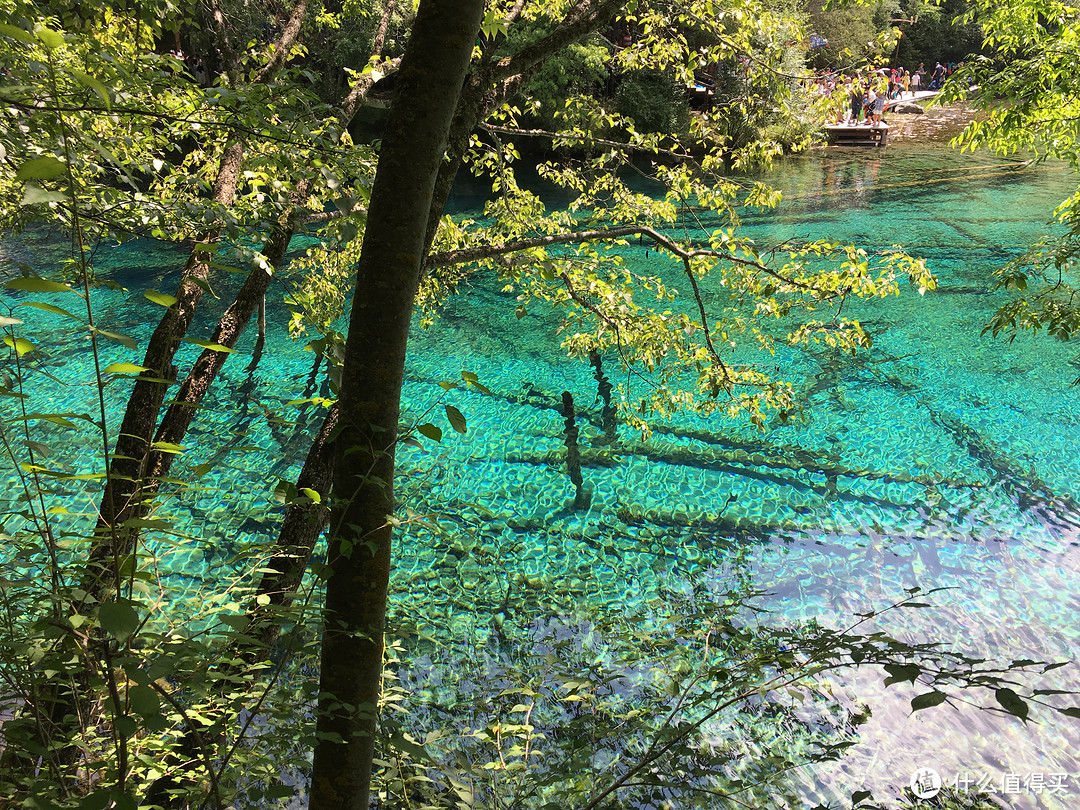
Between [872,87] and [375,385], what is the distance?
170 inches

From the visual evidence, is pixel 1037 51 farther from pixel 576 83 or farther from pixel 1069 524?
pixel 576 83

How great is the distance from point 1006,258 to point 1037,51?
8.69 m

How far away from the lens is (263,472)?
24.3 ft

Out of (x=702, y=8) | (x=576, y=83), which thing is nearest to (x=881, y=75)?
(x=702, y=8)

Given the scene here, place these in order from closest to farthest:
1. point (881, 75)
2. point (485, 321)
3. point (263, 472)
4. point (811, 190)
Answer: point (881, 75), point (263, 472), point (485, 321), point (811, 190)

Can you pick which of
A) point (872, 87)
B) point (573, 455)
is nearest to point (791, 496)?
point (573, 455)

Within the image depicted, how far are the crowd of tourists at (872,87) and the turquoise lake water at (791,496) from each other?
3.02 meters

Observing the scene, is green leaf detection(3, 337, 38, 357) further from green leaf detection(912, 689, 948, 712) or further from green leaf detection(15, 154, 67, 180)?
green leaf detection(912, 689, 948, 712)

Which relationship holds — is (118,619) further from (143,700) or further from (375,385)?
(375,385)

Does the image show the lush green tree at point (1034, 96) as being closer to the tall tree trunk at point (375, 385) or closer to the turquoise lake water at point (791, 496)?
the turquoise lake water at point (791, 496)

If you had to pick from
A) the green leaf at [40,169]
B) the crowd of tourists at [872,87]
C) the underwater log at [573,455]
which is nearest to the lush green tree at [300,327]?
the green leaf at [40,169]

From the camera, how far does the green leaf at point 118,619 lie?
2.94ft

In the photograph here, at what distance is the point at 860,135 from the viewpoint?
25000mm

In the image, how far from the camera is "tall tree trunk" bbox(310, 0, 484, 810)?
1.29 metres
